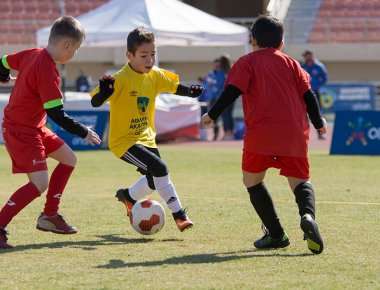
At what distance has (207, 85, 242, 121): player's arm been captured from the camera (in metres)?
6.86

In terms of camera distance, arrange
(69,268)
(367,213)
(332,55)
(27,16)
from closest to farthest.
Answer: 1. (69,268)
2. (367,213)
3. (332,55)
4. (27,16)

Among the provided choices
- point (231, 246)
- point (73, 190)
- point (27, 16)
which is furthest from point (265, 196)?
point (27, 16)

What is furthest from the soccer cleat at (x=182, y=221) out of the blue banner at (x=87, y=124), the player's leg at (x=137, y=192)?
the blue banner at (x=87, y=124)

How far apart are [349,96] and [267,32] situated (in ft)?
75.6

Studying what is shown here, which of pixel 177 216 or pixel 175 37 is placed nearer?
pixel 177 216

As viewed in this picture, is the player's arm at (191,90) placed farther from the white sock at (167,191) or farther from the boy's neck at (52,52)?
the boy's neck at (52,52)

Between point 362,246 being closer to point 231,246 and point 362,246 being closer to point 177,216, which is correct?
point 231,246

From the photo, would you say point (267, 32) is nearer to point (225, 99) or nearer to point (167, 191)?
point (225, 99)

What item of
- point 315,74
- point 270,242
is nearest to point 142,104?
point 270,242

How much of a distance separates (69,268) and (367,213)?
144 inches

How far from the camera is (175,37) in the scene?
21.4m

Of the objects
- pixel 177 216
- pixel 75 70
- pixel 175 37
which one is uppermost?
pixel 177 216

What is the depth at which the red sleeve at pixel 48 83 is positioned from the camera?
705 centimetres

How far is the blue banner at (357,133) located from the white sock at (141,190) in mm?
9382
